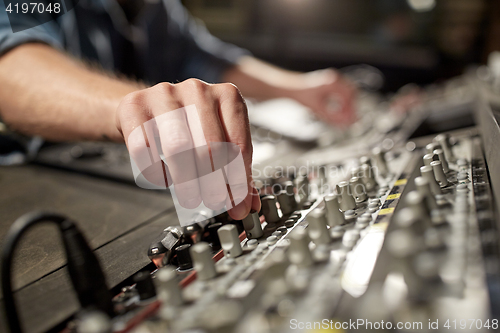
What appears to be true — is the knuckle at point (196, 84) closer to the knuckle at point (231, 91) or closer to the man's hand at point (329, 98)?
the knuckle at point (231, 91)

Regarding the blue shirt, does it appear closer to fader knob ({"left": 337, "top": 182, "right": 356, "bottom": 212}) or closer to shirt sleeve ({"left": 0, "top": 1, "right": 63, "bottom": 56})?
shirt sleeve ({"left": 0, "top": 1, "right": 63, "bottom": 56})

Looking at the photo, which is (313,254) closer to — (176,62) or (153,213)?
(153,213)

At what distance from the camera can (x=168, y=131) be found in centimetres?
35

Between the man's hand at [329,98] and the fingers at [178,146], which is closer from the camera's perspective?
the fingers at [178,146]

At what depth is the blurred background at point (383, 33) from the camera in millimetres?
2115

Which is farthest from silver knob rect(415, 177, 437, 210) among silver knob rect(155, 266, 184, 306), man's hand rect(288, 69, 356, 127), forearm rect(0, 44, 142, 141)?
man's hand rect(288, 69, 356, 127)

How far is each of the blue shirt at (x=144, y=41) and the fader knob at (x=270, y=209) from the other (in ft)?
2.36

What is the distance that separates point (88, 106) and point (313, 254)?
0.46 m

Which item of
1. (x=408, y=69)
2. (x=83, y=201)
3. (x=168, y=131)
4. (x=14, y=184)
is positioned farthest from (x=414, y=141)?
(x=408, y=69)

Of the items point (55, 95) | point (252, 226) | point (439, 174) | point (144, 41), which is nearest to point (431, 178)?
point (439, 174)

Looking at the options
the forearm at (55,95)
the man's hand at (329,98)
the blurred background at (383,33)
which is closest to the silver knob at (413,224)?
the forearm at (55,95)

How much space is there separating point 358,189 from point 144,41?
141cm

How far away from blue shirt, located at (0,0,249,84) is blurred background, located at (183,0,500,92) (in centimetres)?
51

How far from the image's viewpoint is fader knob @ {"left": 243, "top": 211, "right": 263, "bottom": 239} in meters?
0.42
